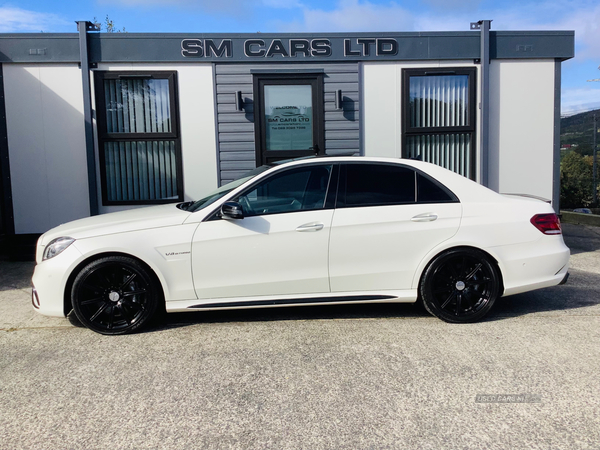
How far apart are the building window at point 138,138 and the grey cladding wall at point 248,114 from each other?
2.40 feet

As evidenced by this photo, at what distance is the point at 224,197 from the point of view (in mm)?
4727

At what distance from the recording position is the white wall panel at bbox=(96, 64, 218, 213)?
26.9 feet

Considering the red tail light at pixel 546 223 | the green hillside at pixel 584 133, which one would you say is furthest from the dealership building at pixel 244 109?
the green hillside at pixel 584 133

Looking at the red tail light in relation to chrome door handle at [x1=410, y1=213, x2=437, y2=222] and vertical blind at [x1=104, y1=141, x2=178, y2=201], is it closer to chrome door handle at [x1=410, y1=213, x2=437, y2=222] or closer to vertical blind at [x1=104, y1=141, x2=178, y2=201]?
chrome door handle at [x1=410, y1=213, x2=437, y2=222]

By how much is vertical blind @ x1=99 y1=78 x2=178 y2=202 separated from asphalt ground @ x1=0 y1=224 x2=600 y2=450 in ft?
11.4

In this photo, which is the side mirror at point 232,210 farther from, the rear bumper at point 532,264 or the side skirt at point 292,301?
the rear bumper at point 532,264

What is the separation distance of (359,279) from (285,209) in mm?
916

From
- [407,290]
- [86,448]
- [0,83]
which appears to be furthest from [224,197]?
[0,83]

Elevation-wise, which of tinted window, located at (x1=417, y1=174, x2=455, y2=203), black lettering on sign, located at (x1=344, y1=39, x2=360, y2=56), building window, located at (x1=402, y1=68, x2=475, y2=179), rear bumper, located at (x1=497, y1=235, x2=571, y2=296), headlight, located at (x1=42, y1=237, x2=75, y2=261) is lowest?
rear bumper, located at (x1=497, y1=235, x2=571, y2=296)

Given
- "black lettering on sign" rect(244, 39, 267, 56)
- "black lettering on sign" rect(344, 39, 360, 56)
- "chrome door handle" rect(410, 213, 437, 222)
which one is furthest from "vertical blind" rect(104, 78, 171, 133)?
"chrome door handle" rect(410, 213, 437, 222)

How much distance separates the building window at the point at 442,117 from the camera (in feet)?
28.2

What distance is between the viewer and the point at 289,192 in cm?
483

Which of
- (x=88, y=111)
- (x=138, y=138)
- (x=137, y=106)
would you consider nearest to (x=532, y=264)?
(x=138, y=138)

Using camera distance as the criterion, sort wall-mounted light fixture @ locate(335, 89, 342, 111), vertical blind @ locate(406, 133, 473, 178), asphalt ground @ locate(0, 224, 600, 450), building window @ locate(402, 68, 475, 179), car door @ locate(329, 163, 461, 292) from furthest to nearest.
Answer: vertical blind @ locate(406, 133, 473, 178) → building window @ locate(402, 68, 475, 179) → wall-mounted light fixture @ locate(335, 89, 342, 111) → car door @ locate(329, 163, 461, 292) → asphalt ground @ locate(0, 224, 600, 450)
